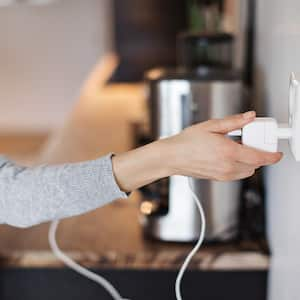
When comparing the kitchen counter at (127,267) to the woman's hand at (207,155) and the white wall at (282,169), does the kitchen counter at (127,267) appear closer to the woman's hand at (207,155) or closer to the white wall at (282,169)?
the white wall at (282,169)

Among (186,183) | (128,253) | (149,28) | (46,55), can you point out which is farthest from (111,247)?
(46,55)

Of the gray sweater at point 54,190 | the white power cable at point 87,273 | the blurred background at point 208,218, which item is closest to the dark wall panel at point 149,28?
the blurred background at point 208,218

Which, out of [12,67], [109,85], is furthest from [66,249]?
[12,67]

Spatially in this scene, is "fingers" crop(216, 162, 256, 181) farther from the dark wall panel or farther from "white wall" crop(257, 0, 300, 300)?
the dark wall panel

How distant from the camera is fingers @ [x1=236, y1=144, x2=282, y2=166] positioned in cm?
60

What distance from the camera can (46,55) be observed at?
14.3ft

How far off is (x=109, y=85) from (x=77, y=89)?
1824 millimetres

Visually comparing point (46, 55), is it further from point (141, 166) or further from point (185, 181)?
point (141, 166)

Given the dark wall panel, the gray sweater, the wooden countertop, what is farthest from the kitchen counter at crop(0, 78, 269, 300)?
the dark wall panel

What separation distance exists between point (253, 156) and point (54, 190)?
0.25 meters

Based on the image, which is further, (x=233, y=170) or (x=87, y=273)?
(x=87, y=273)

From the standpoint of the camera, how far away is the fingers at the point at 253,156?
1.97ft

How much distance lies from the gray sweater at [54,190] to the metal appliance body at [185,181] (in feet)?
1.09

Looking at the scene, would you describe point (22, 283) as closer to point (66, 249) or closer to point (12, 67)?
point (66, 249)
